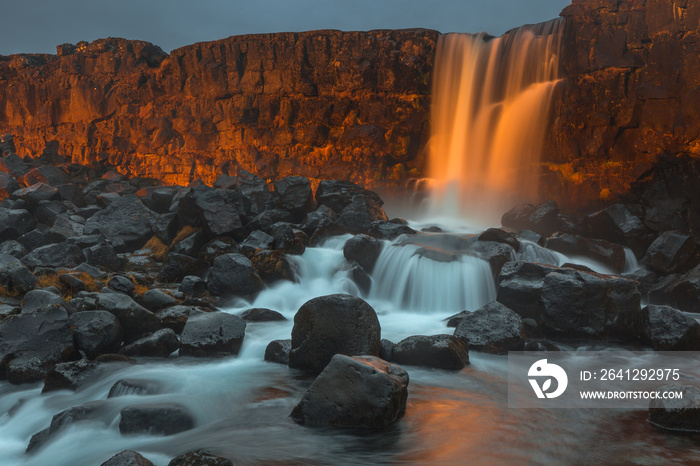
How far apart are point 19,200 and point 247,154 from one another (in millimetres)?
10156

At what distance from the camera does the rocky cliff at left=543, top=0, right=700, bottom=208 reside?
15195mm

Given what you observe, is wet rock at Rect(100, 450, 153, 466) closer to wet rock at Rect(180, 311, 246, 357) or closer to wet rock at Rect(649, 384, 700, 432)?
wet rock at Rect(180, 311, 246, 357)

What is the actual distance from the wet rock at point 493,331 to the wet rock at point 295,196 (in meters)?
8.87

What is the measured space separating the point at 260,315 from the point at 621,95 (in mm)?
13803

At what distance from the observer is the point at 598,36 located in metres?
16.8

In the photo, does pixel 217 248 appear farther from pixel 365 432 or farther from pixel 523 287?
pixel 365 432

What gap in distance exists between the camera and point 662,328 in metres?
7.80

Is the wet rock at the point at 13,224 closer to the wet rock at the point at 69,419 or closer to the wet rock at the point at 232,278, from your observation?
the wet rock at the point at 232,278

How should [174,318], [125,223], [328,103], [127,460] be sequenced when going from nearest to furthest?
[127,460], [174,318], [125,223], [328,103]

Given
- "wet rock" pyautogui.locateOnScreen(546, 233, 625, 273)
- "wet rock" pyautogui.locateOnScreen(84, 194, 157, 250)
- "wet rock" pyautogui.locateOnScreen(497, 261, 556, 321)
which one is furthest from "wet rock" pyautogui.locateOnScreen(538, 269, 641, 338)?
"wet rock" pyautogui.locateOnScreen(84, 194, 157, 250)

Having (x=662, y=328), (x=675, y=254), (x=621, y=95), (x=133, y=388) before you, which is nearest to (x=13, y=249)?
(x=133, y=388)

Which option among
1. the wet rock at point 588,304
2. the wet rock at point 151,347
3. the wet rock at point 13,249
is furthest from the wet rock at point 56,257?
the wet rock at point 588,304

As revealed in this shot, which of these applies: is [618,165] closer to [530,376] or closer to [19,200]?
[530,376]

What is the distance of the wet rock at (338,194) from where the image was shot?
16.0 m
